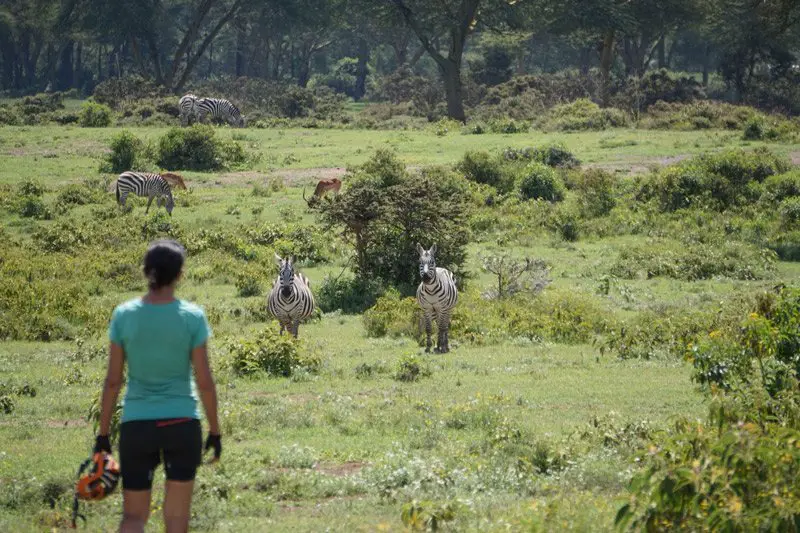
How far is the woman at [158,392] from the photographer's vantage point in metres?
6.38

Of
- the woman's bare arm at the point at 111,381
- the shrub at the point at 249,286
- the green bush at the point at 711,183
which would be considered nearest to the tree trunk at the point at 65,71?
the green bush at the point at 711,183

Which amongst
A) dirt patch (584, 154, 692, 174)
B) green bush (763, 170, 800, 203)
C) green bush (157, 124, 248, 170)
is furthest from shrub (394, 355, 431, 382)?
green bush (157, 124, 248, 170)

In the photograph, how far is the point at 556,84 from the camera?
59656 millimetres

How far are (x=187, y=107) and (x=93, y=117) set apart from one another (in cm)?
391

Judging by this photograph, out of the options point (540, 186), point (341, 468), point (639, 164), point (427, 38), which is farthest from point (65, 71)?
point (341, 468)

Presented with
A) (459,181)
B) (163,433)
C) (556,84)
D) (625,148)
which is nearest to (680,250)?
(459,181)

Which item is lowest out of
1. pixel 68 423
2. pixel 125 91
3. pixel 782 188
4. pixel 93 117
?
pixel 68 423

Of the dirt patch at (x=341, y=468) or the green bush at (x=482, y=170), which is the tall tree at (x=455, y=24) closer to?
the green bush at (x=482, y=170)

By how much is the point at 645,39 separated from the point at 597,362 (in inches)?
2131

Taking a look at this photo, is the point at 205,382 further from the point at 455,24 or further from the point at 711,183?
the point at 455,24

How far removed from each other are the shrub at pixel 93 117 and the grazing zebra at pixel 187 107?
3.13 meters

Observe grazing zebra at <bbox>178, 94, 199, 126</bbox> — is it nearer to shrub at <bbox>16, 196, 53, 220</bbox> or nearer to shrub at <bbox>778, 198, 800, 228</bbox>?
shrub at <bbox>16, 196, 53, 220</bbox>

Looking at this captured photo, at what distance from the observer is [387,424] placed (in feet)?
37.9

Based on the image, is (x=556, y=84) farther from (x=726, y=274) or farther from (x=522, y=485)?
(x=522, y=485)
